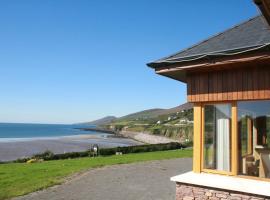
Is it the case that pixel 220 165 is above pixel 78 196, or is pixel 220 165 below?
above

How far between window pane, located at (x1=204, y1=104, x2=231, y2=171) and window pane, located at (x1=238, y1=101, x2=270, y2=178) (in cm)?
27

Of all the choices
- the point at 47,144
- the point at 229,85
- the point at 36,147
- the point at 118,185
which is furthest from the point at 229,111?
the point at 47,144

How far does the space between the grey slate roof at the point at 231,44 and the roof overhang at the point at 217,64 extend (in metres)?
0.11

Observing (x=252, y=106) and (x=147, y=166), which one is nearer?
(x=252, y=106)

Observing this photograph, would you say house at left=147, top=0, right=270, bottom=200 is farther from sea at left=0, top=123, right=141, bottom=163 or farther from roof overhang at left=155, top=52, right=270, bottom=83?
sea at left=0, top=123, right=141, bottom=163

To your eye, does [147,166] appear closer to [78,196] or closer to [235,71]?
[78,196]

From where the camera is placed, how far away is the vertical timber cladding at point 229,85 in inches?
274

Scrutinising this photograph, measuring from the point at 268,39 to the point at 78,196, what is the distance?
7.02 metres

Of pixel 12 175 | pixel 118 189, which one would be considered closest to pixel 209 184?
pixel 118 189

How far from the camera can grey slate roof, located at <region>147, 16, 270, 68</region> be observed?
686 cm

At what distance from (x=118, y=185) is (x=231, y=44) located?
6.96 m

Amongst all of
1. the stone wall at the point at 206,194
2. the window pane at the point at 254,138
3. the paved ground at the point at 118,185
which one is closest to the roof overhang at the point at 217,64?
the window pane at the point at 254,138

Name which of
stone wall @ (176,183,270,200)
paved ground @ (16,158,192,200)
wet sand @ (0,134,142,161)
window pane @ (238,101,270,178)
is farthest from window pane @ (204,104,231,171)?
wet sand @ (0,134,142,161)

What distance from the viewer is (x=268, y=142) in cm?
759
